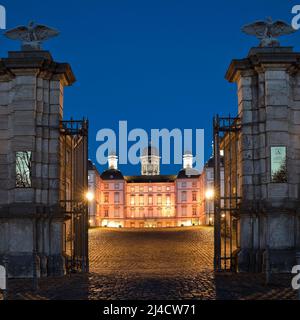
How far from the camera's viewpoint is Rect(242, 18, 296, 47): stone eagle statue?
19.3 metres

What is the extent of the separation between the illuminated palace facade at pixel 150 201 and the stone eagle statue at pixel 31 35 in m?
92.2

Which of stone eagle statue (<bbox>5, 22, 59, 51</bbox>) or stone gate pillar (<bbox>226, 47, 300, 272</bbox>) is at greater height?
stone eagle statue (<bbox>5, 22, 59, 51</bbox>)

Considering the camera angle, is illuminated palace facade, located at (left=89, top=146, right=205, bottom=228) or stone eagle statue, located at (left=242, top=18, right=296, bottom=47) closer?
stone eagle statue, located at (left=242, top=18, right=296, bottom=47)

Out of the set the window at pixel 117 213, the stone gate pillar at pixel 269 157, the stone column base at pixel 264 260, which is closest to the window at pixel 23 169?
the stone gate pillar at pixel 269 157

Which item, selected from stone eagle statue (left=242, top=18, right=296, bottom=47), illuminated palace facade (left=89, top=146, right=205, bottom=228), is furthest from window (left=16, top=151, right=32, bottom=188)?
illuminated palace facade (left=89, top=146, right=205, bottom=228)

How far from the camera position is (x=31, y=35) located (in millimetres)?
19406

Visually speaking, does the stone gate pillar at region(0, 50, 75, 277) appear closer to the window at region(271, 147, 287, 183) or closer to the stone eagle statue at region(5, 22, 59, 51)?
the stone eagle statue at region(5, 22, 59, 51)

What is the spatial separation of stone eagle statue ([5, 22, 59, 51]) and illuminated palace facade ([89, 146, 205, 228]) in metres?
92.2

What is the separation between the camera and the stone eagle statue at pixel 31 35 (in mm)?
19188

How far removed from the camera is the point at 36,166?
19.0m

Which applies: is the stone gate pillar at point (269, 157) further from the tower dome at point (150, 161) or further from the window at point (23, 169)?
the tower dome at point (150, 161)
